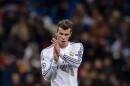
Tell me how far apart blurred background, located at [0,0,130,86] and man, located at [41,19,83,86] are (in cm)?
608

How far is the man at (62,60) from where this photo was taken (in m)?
9.50

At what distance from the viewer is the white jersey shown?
959cm

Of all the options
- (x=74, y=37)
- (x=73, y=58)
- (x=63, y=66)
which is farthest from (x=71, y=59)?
(x=74, y=37)

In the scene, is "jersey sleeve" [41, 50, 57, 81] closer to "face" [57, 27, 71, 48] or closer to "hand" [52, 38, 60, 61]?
"hand" [52, 38, 60, 61]

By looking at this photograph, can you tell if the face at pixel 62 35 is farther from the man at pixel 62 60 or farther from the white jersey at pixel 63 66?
the white jersey at pixel 63 66

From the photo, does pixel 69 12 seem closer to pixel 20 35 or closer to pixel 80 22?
pixel 80 22

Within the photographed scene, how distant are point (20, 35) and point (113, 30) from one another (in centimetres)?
300

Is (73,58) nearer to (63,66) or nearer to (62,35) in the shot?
(63,66)

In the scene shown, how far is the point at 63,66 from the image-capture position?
975 cm

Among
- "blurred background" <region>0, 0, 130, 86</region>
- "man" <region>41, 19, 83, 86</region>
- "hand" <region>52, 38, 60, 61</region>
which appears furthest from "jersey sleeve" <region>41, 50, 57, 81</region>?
"blurred background" <region>0, 0, 130, 86</region>

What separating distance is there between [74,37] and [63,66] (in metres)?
8.57

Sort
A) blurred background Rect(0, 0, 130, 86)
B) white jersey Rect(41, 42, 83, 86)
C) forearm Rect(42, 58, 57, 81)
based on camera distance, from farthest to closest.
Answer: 1. blurred background Rect(0, 0, 130, 86)
2. white jersey Rect(41, 42, 83, 86)
3. forearm Rect(42, 58, 57, 81)

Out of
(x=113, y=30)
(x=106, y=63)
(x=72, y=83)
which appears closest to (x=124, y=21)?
(x=113, y=30)

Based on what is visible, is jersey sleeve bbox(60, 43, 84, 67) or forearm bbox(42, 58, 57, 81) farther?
jersey sleeve bbox(60, 43, 84, 67)
